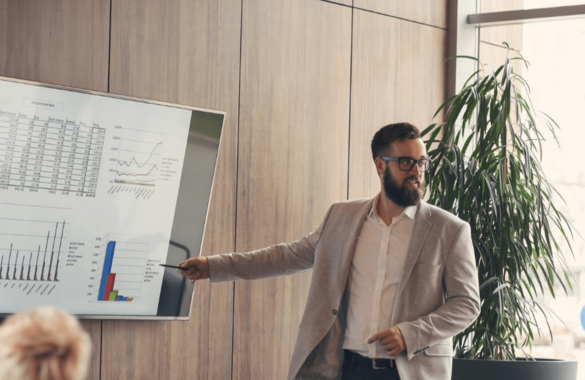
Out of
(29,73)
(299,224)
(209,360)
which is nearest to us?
(29,73)

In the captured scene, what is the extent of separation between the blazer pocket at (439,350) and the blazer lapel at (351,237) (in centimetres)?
39

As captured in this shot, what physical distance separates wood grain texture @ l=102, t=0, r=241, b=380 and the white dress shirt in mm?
1113

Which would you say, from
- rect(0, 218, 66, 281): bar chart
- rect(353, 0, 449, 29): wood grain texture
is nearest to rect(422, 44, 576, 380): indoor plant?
rect(353, 0, 449, 29): wood grain texture

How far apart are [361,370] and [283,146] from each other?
1653 millimetres

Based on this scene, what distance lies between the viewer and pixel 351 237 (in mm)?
2975

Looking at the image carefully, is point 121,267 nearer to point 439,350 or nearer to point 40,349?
point 439,350

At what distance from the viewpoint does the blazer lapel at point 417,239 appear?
2805 millimetres

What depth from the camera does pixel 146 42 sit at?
3605mm

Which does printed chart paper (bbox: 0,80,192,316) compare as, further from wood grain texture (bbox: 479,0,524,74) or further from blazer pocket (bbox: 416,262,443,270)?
wood grain texture (bbox: 479,0,524,74)

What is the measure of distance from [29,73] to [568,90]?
10.6 feet

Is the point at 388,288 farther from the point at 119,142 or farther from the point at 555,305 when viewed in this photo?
the point at 555,305

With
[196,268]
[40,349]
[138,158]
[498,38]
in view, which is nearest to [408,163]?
[196,268]

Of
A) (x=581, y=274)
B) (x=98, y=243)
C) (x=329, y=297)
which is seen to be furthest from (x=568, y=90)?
(x=98, y=243)

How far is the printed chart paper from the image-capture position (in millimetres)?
3105
